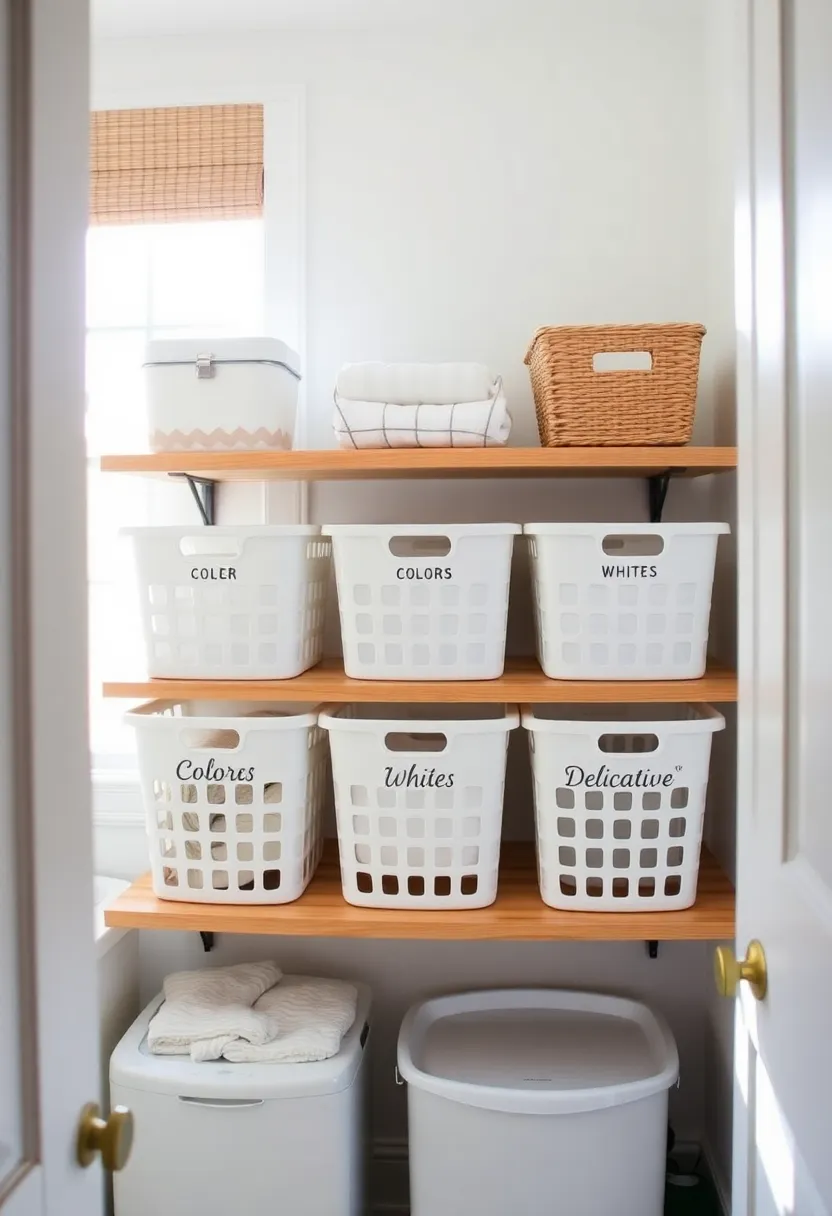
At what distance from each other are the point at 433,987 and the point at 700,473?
1179 mm

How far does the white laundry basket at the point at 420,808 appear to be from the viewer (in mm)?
1597

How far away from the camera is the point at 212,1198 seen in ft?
5.22

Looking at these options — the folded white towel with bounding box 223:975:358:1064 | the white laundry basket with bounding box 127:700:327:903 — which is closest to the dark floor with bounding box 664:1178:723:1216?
the folded white towel with bounding box 223:975:358:1064

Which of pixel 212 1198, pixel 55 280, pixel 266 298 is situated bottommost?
pixel 212 1198

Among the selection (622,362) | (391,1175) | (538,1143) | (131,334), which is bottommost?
(391,1175)

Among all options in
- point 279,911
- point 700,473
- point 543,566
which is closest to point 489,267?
point 700,473

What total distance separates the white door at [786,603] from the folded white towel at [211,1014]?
3.05 ft

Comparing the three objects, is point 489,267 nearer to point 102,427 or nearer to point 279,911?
point 102,427

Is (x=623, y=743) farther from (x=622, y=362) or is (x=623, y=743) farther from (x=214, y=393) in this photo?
(x=214, y=393)

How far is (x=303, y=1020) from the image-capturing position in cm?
171

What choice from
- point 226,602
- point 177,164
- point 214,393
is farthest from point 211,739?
point 177,164

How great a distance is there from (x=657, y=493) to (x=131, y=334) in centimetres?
122

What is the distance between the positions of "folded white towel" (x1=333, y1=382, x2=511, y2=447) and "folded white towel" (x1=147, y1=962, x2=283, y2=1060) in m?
1.03

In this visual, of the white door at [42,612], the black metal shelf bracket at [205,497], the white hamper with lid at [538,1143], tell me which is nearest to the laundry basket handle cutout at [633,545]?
the black metal shelf bracket at [205,497]
